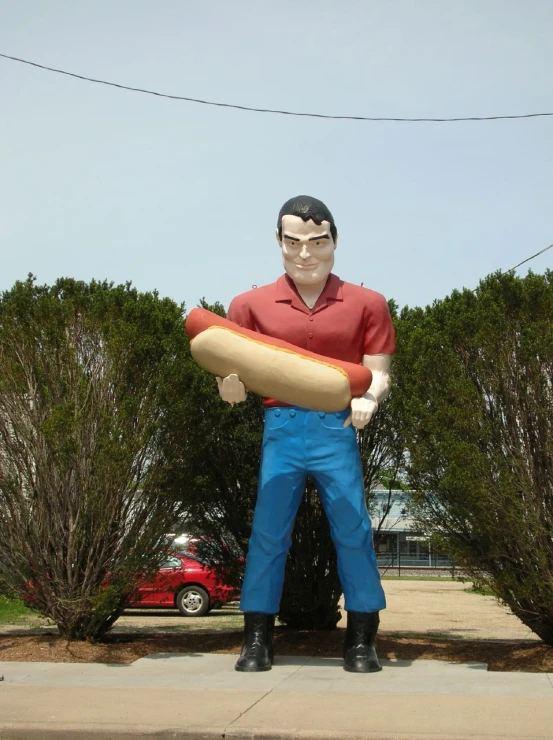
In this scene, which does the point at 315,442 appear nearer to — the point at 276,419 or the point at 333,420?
the point at 333,420

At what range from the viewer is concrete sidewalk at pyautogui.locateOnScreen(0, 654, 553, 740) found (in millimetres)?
4879

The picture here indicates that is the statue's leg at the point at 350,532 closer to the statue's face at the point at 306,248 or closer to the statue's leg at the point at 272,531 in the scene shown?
the statue's leg at the point at 272,531

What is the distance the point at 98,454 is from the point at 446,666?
3.35m

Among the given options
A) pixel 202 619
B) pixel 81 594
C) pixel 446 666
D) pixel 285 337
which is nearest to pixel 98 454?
pixel 81 594

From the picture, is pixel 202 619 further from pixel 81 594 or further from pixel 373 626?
pixel 373 626

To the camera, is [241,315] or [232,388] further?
[241,315]

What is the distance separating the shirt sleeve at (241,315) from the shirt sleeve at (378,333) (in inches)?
38.1

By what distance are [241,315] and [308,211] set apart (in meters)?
1.02

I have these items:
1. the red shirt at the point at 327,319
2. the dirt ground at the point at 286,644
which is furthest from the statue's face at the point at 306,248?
the dirt ground at the point at 286,644

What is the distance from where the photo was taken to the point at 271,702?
5.53 meters

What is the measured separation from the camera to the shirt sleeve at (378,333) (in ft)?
23.5

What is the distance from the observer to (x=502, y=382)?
7410 mm

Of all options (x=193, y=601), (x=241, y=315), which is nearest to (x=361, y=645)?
(x=241, y=315)

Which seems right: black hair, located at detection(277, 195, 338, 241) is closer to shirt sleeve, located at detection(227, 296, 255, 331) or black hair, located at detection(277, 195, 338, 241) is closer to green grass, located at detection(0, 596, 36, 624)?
shirt sleeve, located at detection(227, 296, 255, 331)
